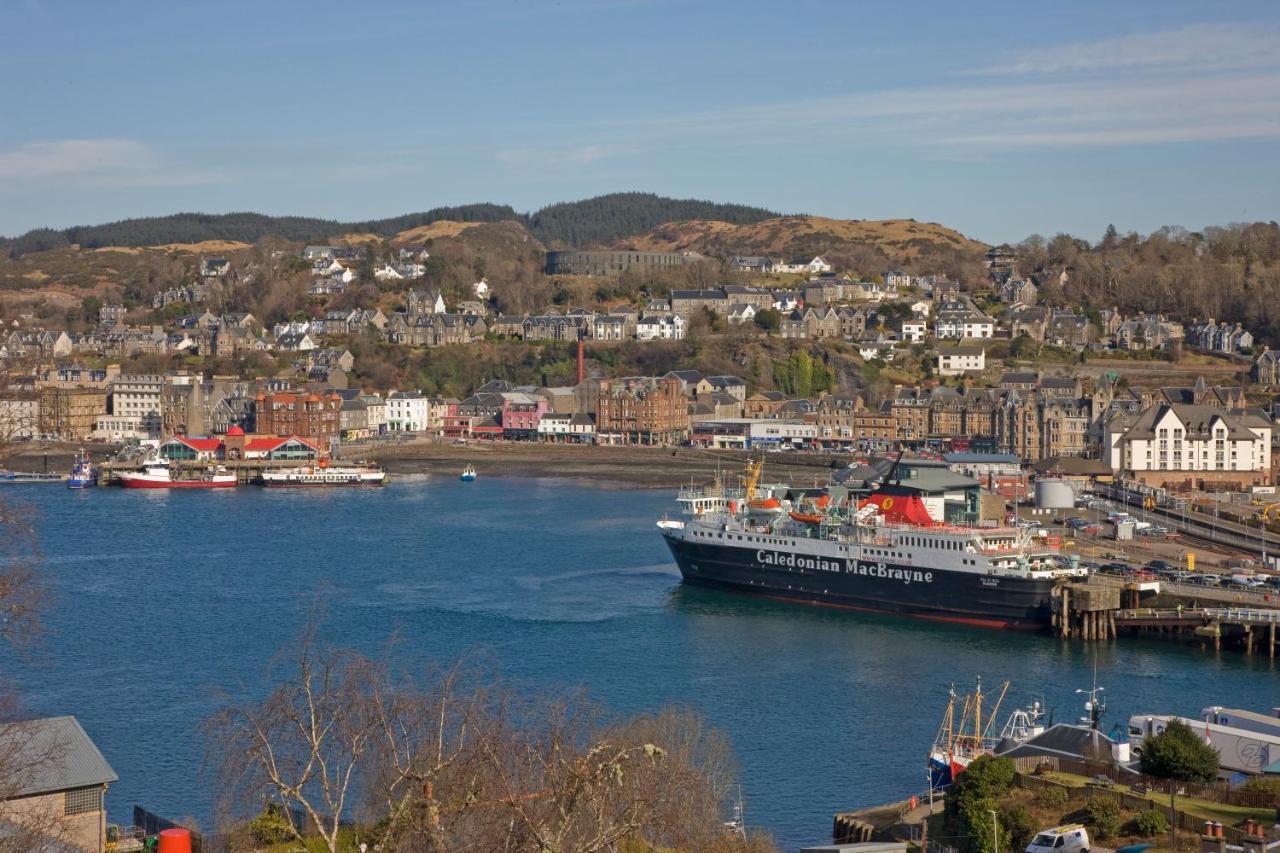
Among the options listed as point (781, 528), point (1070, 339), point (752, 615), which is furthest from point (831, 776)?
point (1070, 339)

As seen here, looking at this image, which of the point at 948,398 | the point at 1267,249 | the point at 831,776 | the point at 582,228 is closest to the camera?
the point at 831,776

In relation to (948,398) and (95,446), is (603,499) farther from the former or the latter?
(95,446)

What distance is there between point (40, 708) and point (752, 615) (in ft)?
46.0

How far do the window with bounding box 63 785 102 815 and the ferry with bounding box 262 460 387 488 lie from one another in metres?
42.4

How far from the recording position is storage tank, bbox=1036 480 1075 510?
4306 centimetres

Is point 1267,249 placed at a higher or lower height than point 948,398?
higher

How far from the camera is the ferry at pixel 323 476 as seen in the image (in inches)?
2207

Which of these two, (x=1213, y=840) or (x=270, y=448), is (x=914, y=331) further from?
(x=1213, y=840)

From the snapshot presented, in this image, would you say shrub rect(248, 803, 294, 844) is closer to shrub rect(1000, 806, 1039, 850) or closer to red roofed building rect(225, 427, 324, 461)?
shrub rect(1000, 806, 1039, 850)

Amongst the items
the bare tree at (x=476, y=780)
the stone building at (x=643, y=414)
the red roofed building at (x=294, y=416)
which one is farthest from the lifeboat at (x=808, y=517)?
the red roofed building at (x=294, y=416)

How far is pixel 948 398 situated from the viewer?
2400 inches

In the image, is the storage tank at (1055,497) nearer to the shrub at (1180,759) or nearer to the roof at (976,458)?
the roof at (976,458)

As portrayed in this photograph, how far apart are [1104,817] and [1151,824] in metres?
0.40

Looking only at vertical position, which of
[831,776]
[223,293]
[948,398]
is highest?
[223,293]
